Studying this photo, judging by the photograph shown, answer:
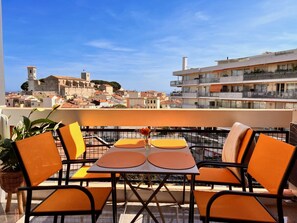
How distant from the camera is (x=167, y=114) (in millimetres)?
2984

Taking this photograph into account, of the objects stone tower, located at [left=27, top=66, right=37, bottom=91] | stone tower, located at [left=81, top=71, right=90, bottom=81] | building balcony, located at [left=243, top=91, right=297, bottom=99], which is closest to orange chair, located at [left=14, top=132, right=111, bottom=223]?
stone tower, located at [left=27, top=66, right=37, bottom=91]

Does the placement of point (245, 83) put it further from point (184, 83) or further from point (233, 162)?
point (233, 162)

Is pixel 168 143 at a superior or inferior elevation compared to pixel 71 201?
superior

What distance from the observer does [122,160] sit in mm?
1866

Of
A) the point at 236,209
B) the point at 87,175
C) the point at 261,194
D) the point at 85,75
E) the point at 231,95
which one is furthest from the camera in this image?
the point at 231,95

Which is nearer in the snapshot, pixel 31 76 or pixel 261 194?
pixel 261 194

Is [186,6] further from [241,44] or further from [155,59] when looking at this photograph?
[241,44]

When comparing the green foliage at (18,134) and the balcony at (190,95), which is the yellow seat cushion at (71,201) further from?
Result: the balcony at (190,95)

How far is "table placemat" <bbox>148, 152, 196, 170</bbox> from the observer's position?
1.71 meters

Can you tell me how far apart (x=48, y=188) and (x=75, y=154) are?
34.9 inches

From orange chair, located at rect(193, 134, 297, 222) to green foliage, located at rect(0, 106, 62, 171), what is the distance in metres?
1.79

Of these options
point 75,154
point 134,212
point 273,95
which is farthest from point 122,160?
point 273,95

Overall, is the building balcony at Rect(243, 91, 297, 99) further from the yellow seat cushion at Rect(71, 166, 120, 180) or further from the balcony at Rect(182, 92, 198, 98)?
the yellow seat cushion at Rect(71, 166, 120, 180)

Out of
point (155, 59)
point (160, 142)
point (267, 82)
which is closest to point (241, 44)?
point (267, 82)
